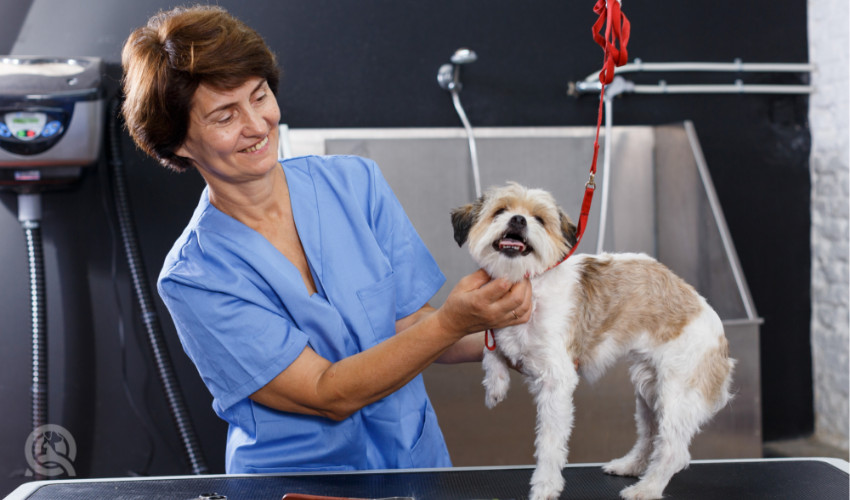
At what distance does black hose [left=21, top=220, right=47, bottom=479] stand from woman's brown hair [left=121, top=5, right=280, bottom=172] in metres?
1.45

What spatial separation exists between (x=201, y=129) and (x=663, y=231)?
228cm

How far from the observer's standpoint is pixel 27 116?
2363 millimetres

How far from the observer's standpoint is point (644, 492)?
4.07 ft

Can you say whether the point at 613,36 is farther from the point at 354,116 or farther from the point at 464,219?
the point at 354,116

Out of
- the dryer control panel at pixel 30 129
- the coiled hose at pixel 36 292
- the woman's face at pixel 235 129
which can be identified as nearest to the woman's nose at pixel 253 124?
the woman's face at pixel 235 129

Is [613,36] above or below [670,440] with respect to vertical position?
above

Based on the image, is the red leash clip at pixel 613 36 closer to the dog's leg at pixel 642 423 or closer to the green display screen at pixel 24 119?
the dog's leg at pixel 642 423

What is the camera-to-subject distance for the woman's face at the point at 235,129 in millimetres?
1297

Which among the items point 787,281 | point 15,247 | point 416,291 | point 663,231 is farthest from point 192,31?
point 787,281

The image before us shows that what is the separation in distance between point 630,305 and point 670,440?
0.24 metres

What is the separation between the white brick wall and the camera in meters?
3.14

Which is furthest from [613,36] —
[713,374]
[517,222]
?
[713,374]
